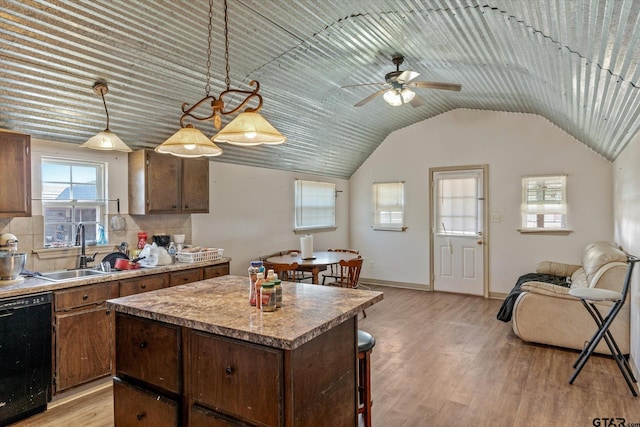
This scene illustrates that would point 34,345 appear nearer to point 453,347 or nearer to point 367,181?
point 453,347

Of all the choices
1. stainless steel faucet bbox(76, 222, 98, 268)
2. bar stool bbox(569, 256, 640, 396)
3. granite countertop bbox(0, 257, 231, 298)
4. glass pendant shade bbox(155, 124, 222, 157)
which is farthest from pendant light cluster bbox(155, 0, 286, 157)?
bar stool bbox(569, 256, 640, 396)

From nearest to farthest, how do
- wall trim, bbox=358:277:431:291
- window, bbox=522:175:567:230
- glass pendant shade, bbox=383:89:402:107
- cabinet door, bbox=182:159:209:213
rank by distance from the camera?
glass pendant shade, bbox=383:89:402:107, cabinet door, bbox=182:159:209:213, window, bbox=522:175:567:230, wall trim, bbox=358:277:431:291

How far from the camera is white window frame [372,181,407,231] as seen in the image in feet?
23.0

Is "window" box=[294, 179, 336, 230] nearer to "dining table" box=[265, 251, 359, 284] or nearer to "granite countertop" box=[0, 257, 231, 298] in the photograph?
"dining table" box=[265, 251, 359, 284]

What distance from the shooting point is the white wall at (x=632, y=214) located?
321cm

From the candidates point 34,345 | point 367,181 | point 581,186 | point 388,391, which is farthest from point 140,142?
point 581,186

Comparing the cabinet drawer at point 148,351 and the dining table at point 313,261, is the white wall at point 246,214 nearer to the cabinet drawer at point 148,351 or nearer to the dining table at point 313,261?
the dining table at point 313,261

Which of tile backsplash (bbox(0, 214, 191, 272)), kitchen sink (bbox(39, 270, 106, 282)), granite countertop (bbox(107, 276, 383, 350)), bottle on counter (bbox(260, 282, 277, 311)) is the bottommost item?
kitchen sink (bbox(39, 270, 106, 282))

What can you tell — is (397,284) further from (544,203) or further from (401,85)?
(401,85)

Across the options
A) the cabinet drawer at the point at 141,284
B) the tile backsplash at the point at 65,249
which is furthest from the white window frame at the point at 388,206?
the cabinet drawer at the point at 141,284

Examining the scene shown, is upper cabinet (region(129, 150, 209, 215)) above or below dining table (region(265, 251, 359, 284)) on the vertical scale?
above

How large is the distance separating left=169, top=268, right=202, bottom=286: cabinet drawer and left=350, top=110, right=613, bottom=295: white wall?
398 cm

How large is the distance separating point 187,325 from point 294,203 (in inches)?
176

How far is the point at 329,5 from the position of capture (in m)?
2.97
